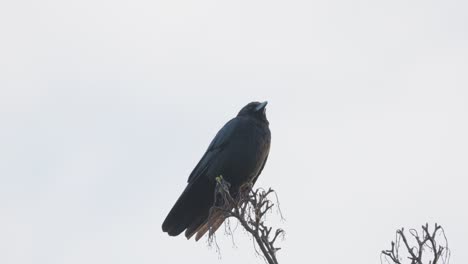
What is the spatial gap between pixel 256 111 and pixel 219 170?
1330 millimetres

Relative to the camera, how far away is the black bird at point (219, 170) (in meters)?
9.81

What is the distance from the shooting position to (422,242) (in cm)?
530

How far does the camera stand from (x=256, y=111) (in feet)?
36.1

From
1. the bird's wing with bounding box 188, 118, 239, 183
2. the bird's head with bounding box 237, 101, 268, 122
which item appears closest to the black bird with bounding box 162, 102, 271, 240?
the bird's wing with bounding box 188, 118, 239, 183

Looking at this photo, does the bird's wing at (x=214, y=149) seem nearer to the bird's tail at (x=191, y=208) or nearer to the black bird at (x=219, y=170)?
the black bird at (x=219, y=170)

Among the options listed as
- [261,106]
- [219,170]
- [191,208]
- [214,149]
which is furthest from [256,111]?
[191,208]

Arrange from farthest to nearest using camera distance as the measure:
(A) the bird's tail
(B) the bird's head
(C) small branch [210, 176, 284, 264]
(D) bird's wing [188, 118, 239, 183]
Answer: (B) the bird's head
(D) bird's wing [188, 118, 239, 183]
(A) the bird's tail
(C) small branch [210, 176, 284, 264]

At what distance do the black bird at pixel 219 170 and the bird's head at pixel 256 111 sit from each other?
29 cm

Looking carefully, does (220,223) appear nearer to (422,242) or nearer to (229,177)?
(229,177)

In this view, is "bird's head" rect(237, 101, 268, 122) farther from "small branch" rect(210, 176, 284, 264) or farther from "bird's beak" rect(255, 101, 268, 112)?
"small branch" rect(210, 176, 284, 264)

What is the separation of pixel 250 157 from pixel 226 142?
454 mm

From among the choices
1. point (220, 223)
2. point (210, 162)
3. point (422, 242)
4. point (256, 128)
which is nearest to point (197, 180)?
point (210, 162)

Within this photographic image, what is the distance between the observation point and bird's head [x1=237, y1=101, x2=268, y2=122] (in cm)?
1096

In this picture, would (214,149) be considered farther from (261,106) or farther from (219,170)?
(261,106)
